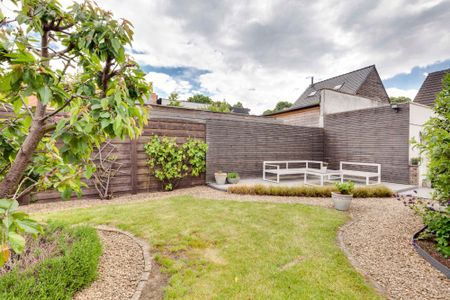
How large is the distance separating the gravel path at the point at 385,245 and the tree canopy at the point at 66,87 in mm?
2958

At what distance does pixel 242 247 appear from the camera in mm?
2877

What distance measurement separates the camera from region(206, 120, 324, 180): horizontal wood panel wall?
25.3 ft

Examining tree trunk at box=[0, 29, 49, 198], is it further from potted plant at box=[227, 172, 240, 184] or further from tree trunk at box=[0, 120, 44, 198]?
potted plant at box=[227, 172, 240, 184]

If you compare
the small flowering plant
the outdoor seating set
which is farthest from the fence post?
the small flowering plant

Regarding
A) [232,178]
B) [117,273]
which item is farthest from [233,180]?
[117,273]

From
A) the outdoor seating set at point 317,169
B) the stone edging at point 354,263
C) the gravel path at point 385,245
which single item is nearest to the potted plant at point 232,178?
the outdoor seating set at point 317,169

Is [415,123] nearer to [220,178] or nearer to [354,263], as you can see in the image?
[220,178]

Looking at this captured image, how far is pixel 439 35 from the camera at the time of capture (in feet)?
28.2

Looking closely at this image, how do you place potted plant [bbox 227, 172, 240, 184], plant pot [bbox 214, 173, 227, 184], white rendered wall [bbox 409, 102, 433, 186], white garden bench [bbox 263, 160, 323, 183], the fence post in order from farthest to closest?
white garden bench [bbox 263, 160, 323, 183], white rendered wall [bbox 409, 102, 433, 186], potted plant [bbox 227, 172, 240, 184], plant pot [bbox 214, 173, 227, 184], the fence post

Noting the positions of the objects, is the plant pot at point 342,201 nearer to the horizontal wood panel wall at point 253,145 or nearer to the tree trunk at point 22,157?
the horizontal wood panel wall at point 253,145

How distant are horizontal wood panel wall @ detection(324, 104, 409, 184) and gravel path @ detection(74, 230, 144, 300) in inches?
382

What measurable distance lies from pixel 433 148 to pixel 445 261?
4.71 ft

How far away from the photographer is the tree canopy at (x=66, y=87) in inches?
41.1

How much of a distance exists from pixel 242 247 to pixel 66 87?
273 cm
